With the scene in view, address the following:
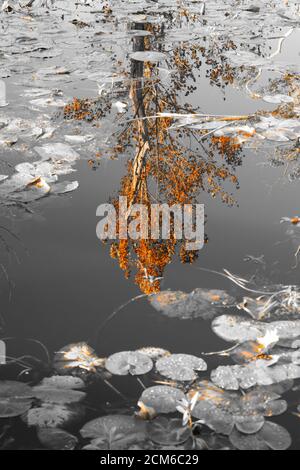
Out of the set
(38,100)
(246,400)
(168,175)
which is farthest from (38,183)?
(246,400)

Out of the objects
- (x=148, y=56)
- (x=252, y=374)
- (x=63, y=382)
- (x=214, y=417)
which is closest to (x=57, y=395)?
(x=63, y=382)

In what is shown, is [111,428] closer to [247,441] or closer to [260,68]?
[247,441]

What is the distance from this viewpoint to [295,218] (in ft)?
7.47

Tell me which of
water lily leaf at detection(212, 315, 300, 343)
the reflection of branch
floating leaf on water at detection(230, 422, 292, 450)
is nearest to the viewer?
floating leaf on water at detection(230, 422, 292, 450)

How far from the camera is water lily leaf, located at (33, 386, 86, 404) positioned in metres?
1.46

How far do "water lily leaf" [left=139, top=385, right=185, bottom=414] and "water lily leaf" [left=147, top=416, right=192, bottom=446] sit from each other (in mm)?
30

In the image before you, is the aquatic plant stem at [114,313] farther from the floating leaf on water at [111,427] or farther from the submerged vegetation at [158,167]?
the floating leaf on water at [111,427]

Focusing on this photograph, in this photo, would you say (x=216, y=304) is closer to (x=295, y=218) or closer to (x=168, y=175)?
(x=295, y=218)

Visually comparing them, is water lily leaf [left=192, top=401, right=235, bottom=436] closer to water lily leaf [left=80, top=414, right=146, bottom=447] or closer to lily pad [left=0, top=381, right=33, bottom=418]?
water lily leaf [left=80, top=414, right=146, bottom=447]

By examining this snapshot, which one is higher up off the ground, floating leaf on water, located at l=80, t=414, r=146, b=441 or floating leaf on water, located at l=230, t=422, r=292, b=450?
floating leaf on water, located at l=80, t=414, r=146, b=441

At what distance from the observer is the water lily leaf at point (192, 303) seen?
5.83 feet

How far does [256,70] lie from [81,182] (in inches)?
73.0

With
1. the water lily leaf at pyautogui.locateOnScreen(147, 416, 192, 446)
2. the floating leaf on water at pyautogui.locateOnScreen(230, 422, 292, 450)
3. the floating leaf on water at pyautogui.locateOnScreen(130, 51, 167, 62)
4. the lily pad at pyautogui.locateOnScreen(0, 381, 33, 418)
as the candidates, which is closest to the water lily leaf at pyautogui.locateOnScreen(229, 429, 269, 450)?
the floating leaf on water at pyautogui.locateOnScreen(230, 422, 292, 450)

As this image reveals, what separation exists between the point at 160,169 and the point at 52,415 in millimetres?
1461
